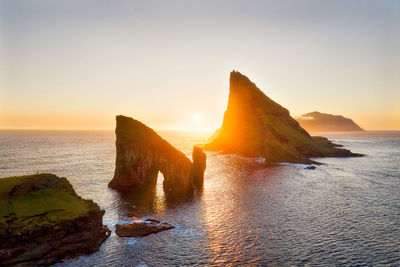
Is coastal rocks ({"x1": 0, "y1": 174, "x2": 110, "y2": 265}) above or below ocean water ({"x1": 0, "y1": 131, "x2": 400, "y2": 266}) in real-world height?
above

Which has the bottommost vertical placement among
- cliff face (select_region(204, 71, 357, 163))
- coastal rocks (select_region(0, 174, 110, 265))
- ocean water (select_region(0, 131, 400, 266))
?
ocean water (select_region(0, 131, 400, 266))

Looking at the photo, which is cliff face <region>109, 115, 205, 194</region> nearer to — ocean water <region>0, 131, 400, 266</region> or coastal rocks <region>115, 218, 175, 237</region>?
ocean water <region>0, 131, 400, 266</region>

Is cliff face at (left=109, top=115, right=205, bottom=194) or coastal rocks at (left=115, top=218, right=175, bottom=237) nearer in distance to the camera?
coastal rocks at (left=115, top=218, right=175, bottom=237)

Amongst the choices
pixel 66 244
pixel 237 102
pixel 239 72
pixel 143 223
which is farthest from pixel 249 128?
pixel 66 244

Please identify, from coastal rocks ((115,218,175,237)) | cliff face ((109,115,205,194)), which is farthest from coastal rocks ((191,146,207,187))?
coastal rocks ((115,218,175,237))

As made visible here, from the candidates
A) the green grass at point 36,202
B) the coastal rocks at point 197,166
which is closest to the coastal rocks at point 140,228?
the green grass at point 36,202

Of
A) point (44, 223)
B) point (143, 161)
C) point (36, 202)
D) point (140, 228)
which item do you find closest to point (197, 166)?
point (143, 161)

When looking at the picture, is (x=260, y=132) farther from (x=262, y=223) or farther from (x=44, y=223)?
(x=44, y=223)
